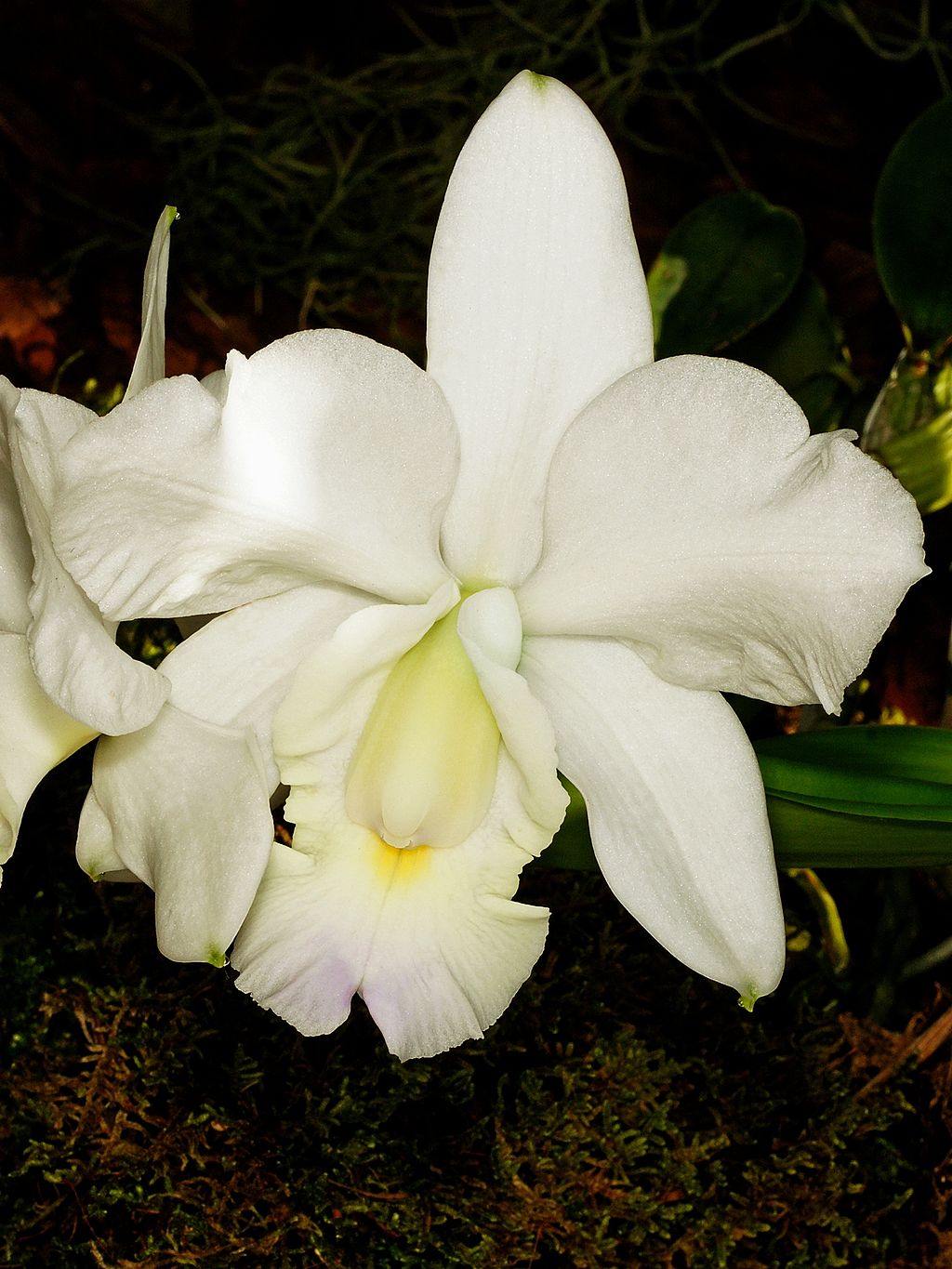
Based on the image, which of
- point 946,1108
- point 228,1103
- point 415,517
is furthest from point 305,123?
point 946,1108

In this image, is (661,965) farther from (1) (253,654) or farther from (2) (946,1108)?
(1) (253,654)

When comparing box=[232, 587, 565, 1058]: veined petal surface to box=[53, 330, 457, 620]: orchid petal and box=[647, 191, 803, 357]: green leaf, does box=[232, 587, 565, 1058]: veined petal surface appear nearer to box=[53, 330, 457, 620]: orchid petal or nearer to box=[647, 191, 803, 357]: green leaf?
box=[53, 330, 457, 620]: orchid petal

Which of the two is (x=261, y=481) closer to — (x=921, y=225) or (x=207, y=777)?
(x=207, y=777)

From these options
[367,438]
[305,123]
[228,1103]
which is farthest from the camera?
[305,123]

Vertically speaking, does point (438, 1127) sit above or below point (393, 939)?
below

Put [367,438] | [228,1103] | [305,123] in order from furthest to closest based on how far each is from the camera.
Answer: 1. [305,123]
2. [228,1103]
3. [367,438]

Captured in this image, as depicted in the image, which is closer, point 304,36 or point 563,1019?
point 563,1019

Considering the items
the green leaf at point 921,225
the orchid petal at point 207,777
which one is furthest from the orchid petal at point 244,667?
the green leaf at point 921,225

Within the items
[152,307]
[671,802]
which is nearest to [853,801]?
[671,802]
